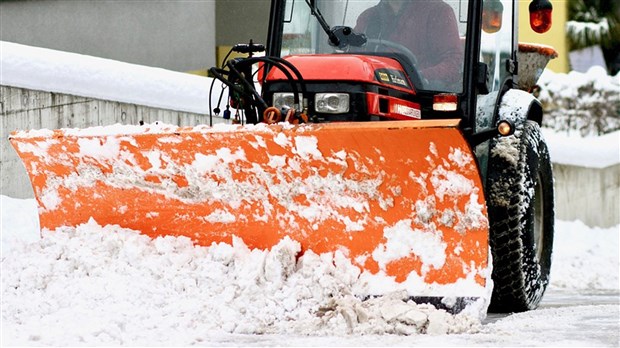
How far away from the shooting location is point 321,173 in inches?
226

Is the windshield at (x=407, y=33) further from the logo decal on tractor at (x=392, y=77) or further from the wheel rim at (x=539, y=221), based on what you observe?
the wheel rim at (x=539, y=221)

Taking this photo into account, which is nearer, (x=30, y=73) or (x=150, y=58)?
(x=30, y=73)

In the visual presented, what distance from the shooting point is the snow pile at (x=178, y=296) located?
5.26m

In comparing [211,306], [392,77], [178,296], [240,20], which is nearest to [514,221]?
[392,77]

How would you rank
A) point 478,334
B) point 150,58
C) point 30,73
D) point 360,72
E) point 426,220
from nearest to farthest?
point 478,334
point 426,220
point 360,72
point 30,73
point 150,58

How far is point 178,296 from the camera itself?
18.4 feet

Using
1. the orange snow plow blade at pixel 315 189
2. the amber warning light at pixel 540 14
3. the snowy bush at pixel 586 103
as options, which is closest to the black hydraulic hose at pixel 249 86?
the orange snow plow blade at pixel 315 189

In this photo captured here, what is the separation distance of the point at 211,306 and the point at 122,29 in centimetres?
766

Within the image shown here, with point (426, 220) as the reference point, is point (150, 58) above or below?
above

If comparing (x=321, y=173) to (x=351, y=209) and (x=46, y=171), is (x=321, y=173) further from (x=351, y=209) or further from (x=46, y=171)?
(x=46, y=171)

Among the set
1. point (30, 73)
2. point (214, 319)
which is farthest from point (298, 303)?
point (30, 73)

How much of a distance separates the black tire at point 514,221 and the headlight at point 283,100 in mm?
1211

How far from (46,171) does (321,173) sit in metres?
1.78

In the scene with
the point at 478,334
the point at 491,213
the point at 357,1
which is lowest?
the point at 478,334
